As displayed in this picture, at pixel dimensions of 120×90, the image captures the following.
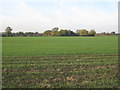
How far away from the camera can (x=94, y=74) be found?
708 cm

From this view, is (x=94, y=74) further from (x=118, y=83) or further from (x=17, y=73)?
(x=17, y=73)

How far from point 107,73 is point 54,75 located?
2592 mm

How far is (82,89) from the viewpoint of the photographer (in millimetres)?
5289

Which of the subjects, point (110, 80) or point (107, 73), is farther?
point (107, 73)

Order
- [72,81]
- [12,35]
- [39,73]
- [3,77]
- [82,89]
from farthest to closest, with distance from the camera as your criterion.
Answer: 1. [12,35]
2. [39,73]
3. [3,77]
4. [72,81]
5. [82,89]

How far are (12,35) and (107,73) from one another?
259ft

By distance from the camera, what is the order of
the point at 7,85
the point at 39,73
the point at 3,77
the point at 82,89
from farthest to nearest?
the point at 39,73, the point at 3,77, the point at 7,85, the point at 82,89

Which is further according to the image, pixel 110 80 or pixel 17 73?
pixel 17 73

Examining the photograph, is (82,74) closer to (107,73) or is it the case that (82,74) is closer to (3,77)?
(107,73)

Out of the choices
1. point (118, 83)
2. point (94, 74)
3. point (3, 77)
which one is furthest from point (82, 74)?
point (3, 77)

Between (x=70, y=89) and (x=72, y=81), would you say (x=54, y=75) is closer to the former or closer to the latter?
(x=72, y=81)

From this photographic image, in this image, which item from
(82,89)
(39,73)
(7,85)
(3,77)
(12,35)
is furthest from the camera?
(12,35)

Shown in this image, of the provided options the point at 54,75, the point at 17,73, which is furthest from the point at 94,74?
the point at 17,73

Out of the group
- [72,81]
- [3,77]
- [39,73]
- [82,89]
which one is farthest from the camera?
[39,73]
